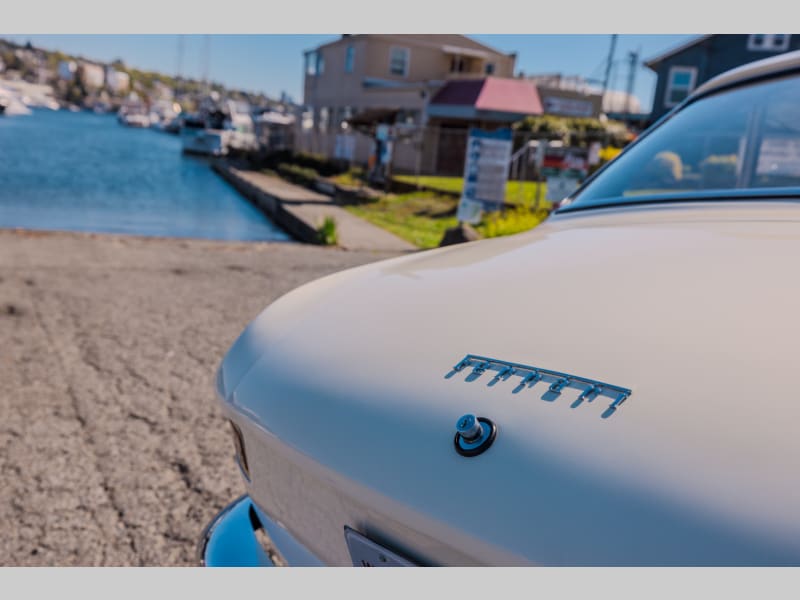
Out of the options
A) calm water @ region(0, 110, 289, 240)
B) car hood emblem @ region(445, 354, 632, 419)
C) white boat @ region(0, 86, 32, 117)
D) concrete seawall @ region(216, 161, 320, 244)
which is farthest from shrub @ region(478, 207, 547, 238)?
white boat @ region(0, 86, 32, 117)

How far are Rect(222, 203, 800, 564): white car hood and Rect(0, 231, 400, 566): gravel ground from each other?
1.52 m

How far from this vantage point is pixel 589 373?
1.10m

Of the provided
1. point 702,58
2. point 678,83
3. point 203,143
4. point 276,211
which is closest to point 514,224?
point 276,211

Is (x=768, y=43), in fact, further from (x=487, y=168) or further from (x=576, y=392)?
(x=576, y=392)

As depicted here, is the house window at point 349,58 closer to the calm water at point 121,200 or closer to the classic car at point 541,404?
the calm water at point 121,200

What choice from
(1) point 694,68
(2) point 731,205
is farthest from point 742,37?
(2) point 731,205

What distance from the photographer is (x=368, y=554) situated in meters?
1.16

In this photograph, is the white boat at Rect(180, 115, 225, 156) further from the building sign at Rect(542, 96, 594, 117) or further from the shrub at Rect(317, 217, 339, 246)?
the shrub at Rect(317, 217, 339, 246)

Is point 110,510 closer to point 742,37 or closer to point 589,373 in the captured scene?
point 589,373

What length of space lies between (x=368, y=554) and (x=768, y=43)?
1168 inches

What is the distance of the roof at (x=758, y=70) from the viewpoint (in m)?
2.27

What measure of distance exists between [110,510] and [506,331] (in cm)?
235

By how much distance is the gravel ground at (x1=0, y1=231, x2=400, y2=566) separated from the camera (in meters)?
2.74

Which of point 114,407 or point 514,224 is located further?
point 514,224
